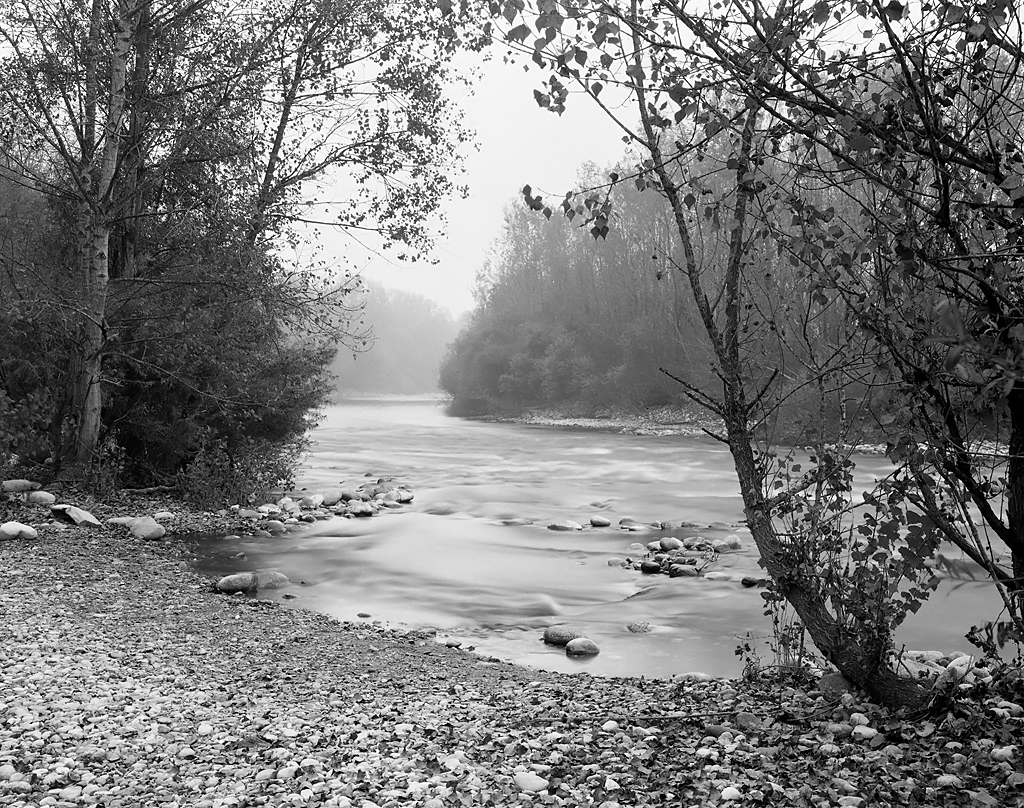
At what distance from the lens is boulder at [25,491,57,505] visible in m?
12.3

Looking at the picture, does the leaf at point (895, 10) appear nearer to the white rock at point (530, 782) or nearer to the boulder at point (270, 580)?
the white rock at point (530, 782)

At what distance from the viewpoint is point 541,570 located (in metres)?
11.7

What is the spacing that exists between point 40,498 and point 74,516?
1298 millimetres

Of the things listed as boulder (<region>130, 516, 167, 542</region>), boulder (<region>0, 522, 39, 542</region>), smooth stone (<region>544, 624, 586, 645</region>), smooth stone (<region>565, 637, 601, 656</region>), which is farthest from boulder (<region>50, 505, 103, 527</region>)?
smooth stone (<region>565, 637, 601, 656</region>)

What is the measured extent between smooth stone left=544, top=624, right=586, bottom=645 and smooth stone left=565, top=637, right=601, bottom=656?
0.61ft

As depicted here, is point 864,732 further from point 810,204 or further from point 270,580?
point 270,580

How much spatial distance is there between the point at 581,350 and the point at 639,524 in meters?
40.4

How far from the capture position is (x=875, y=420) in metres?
3.67

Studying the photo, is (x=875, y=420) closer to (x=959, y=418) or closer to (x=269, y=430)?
(x=959, y=418)

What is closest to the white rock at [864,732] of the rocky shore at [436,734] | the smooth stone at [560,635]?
the rocky shore at [436,734]

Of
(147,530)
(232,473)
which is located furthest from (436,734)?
(232,473)

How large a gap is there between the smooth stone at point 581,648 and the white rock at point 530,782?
157 inches

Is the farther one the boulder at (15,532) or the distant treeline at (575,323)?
the distant treeline at (575,323)

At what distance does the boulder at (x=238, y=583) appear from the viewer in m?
A: 9.41
